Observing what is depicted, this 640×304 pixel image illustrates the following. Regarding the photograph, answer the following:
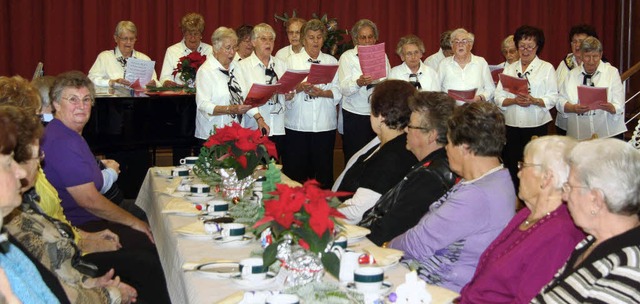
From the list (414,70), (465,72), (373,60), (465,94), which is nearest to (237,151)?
(373,60)

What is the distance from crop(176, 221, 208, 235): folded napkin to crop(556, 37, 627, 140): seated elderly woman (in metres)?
4.39

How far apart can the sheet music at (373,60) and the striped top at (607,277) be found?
14.6ft

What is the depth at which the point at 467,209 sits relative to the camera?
3.04 metres

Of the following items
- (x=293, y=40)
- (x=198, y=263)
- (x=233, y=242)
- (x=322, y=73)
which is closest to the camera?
(x=198, y=263)

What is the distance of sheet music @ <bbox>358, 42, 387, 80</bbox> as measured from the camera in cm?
662

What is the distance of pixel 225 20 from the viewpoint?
32.8 feet

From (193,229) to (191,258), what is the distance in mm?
362

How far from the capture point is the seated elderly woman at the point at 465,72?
284 inches

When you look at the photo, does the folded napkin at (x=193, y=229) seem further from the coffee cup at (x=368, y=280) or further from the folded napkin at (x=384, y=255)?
the coffee cup at (x=368, y=280)

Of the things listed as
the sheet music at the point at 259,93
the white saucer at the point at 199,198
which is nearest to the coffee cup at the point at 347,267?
the white saucer at the point at 199,198

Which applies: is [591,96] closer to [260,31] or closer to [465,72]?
[465,72]

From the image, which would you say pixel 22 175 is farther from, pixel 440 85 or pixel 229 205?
pixel 440 85

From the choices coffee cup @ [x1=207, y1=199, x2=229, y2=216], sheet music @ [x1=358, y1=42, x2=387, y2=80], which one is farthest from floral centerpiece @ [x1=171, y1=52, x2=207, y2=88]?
coffee cup @ [x1=207, y1=199, x2=229, y2=216]

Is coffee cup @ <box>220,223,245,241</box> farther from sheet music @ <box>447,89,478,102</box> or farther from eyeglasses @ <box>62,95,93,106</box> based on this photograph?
sheet music @ <box>447,89,478,102</box>
